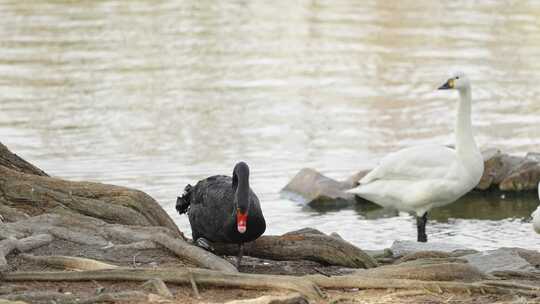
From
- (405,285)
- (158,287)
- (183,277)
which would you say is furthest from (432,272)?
(158,287)

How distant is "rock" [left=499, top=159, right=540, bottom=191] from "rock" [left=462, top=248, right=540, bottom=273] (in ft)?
19.0

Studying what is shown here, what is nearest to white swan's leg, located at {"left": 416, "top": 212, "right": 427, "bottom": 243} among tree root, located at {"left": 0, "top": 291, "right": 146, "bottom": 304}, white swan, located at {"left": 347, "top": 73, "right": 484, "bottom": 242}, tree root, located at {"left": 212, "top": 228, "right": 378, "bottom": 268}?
white swan, located at {"left": 347, "top": 73, "right": 484, "bottom": 242}

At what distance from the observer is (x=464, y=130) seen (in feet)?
45.1

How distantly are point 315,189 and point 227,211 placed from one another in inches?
244

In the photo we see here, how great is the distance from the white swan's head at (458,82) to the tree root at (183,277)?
7.22m

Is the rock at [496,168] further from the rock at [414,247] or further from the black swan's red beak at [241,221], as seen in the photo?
the black swan's red beak at [241,221]

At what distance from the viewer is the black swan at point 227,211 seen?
26.7ft

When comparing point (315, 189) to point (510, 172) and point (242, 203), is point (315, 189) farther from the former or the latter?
point (242, 203)

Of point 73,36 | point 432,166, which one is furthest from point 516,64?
point 432,166

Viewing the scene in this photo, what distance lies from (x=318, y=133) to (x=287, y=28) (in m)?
11.1

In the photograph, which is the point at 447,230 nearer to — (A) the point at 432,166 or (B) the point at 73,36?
(A) the point at 432,166

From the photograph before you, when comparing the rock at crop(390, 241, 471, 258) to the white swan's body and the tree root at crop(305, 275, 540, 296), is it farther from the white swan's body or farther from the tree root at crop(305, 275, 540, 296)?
the white swan's body

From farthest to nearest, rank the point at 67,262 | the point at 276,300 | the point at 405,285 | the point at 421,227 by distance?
the point at 421,227 < the point at 67,262 < the point at 405,285 < the point at 276,300

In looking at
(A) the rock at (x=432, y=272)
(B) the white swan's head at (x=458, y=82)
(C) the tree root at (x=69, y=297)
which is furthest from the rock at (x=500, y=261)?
(B) the white swan's head at (x=458, y=82)
